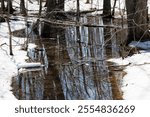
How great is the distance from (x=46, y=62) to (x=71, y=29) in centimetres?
780

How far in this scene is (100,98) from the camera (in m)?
10.4

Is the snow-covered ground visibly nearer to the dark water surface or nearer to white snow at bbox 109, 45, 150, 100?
white snow at bbox 109, 45, 150, 100

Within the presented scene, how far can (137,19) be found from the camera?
16.0 m

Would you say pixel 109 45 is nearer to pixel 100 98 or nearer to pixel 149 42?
pixel 149 42

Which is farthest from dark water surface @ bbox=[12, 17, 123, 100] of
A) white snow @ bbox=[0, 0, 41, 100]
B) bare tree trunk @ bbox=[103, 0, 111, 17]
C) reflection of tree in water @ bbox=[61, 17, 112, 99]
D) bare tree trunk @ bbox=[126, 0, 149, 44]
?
bare tree trunk @ bbox=[103, 0, 111, 17]

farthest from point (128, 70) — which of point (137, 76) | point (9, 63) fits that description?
point (9, 63)

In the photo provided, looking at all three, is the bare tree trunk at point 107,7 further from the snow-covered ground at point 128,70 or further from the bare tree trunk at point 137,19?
the snow-covered ground at point 128,70

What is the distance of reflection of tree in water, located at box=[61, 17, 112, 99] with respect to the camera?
35.8 feet

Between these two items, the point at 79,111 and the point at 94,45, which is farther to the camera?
the point at 94,45

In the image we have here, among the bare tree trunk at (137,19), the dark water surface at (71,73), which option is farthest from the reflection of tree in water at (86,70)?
the bare tree trunk at (137,19)

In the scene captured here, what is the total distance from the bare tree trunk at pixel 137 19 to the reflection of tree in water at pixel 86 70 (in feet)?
4.52

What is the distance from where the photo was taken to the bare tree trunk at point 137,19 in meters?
15.9

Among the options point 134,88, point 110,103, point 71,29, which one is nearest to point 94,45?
point 71,29

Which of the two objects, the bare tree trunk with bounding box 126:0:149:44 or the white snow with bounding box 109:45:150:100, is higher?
the bare tree trunk with bounding box 126:0:149:44
